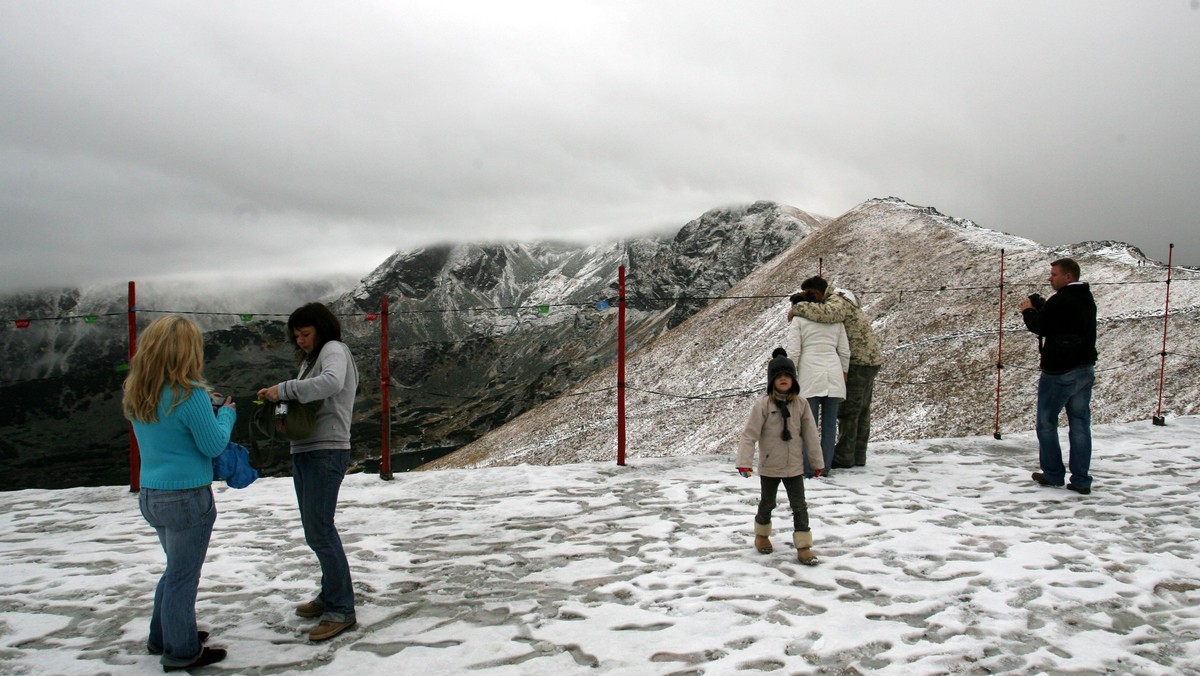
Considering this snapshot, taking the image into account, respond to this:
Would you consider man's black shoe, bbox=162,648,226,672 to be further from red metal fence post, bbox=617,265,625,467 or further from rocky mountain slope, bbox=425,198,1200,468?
rocky mountain slope, bbox=425,198,1200,468

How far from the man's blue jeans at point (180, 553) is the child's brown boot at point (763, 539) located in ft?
16.7

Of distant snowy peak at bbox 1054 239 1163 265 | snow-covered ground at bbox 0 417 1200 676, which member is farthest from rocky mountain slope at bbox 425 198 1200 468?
snow-covered ground at bbox 0 417 1200 676

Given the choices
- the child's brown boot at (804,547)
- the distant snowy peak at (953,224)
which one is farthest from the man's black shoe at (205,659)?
the distant snowy peak at (953,224)

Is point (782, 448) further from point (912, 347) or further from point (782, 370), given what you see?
point (912, 347)

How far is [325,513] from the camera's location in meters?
5.64

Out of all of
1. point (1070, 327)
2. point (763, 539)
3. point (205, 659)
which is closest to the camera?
point (205, 659)

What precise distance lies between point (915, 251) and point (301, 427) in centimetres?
3645

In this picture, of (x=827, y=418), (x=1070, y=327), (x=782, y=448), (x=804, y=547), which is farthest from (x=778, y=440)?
(x=1070, y=327)

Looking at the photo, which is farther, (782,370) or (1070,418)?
(1070,418)

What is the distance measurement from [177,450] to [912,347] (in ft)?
90.2

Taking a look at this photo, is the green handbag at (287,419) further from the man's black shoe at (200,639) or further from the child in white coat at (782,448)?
the child in white coat at (782,448)

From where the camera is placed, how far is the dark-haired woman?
5602 mm

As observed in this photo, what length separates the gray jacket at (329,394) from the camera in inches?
214

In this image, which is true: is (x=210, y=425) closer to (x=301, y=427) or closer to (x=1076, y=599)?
(x=301, y=427)
